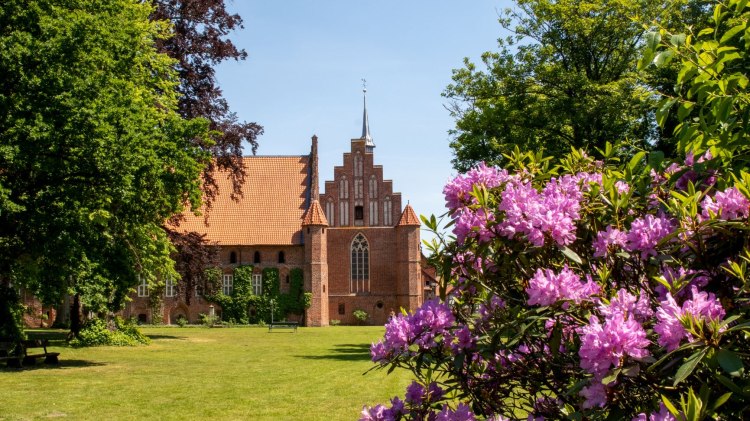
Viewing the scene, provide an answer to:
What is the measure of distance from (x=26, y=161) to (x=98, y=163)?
155 centimetres

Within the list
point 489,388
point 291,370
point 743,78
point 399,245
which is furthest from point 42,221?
point 399,245

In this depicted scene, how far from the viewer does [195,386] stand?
14484 mm

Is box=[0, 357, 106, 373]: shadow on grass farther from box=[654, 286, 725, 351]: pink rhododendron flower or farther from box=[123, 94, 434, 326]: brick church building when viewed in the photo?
box=[123, 94, 434, 326]: brick church building

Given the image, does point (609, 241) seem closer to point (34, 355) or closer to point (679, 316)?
point (679, 316)

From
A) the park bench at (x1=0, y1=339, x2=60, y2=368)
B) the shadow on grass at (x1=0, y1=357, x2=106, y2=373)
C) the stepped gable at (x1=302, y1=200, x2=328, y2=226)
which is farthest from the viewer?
the stepped gable at (x1=302, y1=200, x2=328, y2=226)

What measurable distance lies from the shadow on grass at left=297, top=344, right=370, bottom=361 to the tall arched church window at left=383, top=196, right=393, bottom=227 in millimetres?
21601

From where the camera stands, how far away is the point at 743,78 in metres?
2.92

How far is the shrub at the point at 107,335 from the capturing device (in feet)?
83.9

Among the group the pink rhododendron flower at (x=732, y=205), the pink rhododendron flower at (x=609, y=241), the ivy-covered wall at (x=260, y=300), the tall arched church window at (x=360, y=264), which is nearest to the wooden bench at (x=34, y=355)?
the pink rhododendron flower at (x=609, y=241)

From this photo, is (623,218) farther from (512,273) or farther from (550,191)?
(512,273)

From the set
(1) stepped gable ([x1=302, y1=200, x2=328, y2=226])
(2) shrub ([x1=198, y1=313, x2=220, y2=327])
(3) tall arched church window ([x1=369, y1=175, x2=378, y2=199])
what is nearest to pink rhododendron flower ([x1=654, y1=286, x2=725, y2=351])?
(1) stepped gable ([x1=302, y1=200, x2=328, y2=226])

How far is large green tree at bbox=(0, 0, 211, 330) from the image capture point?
1597 centimetres

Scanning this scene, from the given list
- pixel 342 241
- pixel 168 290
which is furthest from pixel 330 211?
pixel 168 290

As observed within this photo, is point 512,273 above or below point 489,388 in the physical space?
above
